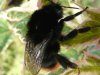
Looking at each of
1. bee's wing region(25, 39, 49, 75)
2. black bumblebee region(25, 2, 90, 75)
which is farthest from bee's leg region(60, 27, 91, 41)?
bee's wing region(25, 39, 49, 75)

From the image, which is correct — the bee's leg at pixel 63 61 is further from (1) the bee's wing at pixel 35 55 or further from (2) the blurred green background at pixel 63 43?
(1) the bee's wing at pixel 35 55

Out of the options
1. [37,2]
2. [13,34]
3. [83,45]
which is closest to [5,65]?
[13,34]

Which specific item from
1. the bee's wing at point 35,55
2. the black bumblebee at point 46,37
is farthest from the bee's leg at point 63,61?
the bee's wing at point 35,55

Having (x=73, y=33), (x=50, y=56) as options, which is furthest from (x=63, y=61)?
(x=73, y=33)

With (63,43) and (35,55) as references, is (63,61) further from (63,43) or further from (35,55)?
(35,55)

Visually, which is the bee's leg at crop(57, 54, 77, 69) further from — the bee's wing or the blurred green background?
the bee's wing

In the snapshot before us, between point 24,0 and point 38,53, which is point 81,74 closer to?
point 38,53
